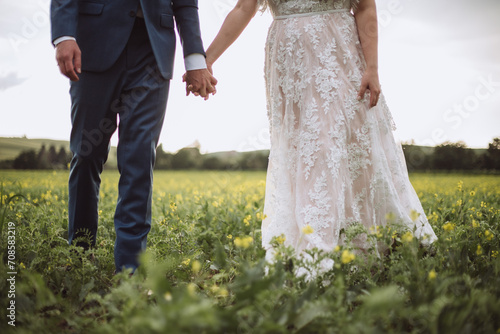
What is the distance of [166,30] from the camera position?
2.54 meters

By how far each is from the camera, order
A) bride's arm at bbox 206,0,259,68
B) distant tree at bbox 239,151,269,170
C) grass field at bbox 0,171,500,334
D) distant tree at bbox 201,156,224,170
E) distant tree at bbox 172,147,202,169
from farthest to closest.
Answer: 1. distant tree at bbox 172,147,202,169
2. distant tree at bbox 201,156,224,170
3. distant tree at bbox 239,151,269,170
4. bride's arm at bbox 206,0,259,68
5. grass field at bbox 0,171,500,334

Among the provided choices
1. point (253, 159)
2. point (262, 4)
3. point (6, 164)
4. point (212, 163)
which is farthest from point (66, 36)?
point (212, 163)

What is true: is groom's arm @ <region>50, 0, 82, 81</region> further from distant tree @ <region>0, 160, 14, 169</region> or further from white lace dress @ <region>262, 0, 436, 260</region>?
distant tree @ <region>0, 160, 14, 169</region>

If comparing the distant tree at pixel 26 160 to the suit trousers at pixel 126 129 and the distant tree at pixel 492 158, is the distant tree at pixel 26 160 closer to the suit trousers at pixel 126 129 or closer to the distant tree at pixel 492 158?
the suit trousers at pixel 126 129

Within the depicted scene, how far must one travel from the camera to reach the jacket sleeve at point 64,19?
2293mm

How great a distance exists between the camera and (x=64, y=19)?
2303 mm

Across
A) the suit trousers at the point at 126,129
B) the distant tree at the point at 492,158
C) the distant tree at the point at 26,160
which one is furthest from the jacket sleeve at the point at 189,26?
the distant tree at the point at 492,158

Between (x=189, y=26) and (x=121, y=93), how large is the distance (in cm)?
A: 65

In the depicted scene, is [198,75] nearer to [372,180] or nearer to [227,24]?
[227,24]

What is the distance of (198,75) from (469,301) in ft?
6.55

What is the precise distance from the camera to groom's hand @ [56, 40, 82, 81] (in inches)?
→ 88.5

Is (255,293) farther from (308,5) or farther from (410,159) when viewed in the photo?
(410,159)

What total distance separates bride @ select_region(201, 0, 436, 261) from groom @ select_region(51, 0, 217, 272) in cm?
82

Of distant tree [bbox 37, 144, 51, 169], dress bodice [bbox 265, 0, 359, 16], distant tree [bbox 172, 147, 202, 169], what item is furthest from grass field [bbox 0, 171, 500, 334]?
distant tree [bbox 172, 147, 202, 169]
